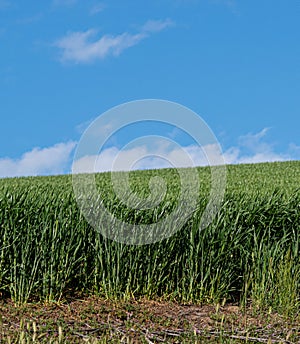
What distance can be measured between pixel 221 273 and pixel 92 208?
1355mm

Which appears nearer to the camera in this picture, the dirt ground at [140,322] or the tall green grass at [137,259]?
the dirt ground at [140,322]

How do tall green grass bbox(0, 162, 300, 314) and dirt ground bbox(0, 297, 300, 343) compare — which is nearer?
dirt ground bbox(0, 297, 300, 343)

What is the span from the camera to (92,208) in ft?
17.7

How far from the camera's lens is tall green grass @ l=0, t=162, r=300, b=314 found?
5.25m

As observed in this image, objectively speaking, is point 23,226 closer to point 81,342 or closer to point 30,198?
point 30,198

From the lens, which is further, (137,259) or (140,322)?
(137,259)

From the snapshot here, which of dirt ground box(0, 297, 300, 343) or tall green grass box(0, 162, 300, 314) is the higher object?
tall green grass box(0, 162, 300, 314)

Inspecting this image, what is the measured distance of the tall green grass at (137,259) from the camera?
525 centimetres

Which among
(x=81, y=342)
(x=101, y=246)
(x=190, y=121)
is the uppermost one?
(x=190, y=121)

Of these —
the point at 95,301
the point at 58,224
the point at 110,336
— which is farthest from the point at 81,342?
the point at 58,224

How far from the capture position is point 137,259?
5250 millimetres

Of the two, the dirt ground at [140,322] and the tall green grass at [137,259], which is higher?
the tall green grass at [137,259]

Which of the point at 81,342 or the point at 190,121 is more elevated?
the point at 190,121

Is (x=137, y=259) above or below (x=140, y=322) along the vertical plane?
above
